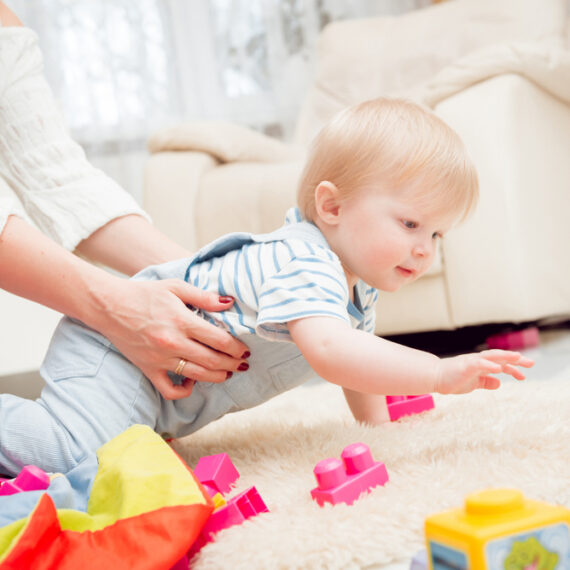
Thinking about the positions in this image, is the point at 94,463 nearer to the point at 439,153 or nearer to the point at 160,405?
the point at 160,405

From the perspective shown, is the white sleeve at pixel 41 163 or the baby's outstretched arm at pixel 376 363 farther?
the white sleeve at pixel 41 163

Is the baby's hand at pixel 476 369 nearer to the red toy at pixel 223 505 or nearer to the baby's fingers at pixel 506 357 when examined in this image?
the baby's fingers at pixel 506 357

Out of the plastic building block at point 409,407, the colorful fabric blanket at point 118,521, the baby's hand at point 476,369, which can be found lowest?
the plastic building block at point 409,407

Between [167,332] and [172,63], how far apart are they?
248cm

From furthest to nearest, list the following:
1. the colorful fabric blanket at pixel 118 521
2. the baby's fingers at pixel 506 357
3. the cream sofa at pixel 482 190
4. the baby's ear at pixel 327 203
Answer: the cream sofa at pixel 482 190
the baby's ear at pixel 327 203
the baby's fingers at pixel 506 357
the colorful fabric blanket at pixel 118 521

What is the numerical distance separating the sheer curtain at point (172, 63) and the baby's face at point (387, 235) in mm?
2341

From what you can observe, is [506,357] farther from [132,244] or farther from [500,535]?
[132,244]

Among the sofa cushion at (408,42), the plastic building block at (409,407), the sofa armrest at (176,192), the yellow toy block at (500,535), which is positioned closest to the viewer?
the yellow toy block at (500,535)

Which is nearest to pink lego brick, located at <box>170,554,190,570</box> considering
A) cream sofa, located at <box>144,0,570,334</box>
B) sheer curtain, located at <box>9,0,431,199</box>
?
cream sofa, located at <box>144,0,570,334</box>

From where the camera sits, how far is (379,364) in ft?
2.37

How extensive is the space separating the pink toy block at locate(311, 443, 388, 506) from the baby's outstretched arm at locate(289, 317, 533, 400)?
2.8 inches

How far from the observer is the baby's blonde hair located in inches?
32.3

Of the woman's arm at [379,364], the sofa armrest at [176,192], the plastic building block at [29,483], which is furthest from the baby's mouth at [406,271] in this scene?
the sofa armrest at [176,192]

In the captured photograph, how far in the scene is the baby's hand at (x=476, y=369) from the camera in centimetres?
65
